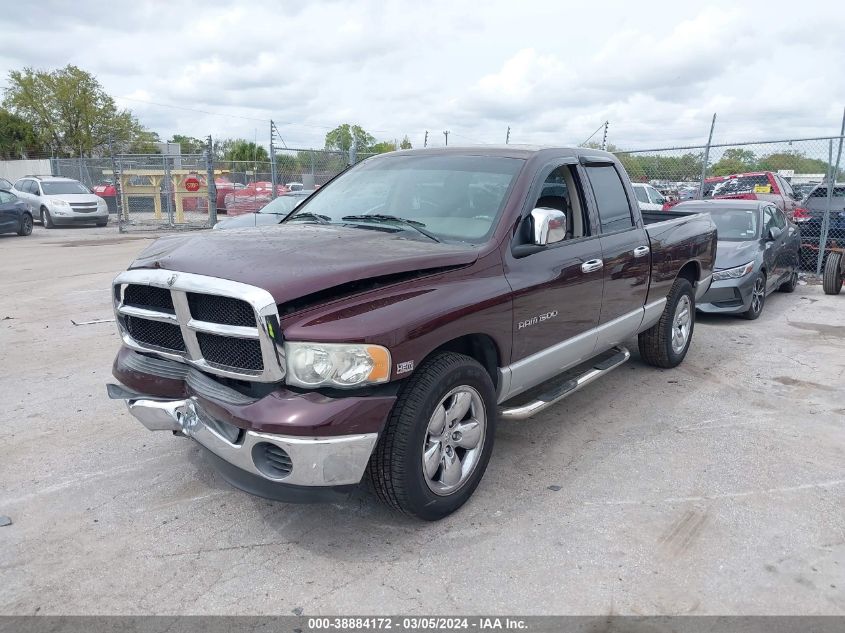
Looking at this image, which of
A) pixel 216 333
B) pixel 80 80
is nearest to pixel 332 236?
pixel 216 333

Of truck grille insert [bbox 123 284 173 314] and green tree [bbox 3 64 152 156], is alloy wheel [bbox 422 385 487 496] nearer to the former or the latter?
truck grille insert [bbox 123 284 173 314]

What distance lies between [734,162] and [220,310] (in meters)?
15.0

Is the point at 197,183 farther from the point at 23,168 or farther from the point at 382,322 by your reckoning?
the point at 23,168

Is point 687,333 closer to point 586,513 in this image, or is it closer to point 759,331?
point 759,331

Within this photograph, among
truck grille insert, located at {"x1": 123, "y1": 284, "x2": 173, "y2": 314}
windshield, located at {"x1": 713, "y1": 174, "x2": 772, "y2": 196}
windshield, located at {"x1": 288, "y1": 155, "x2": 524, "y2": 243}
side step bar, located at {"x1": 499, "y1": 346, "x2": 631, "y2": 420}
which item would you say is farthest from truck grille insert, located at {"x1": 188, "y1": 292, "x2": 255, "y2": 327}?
windshield, located at {"x1": 713, "y1": 174, "x2": 772, "y2": 196}

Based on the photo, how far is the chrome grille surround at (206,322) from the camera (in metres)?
2.84

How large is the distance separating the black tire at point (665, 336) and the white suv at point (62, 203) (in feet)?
68.6

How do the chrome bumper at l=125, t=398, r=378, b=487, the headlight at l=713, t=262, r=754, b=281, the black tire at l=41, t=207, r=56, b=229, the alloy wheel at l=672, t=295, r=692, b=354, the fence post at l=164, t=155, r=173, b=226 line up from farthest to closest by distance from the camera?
the black tire at l=41, t=207, r=56, b=229
the fence post at l=164, t=155, r=173, b=226
the headlight at l=713, t=262, r=754, b=281
the alloy wheel at l=672, t=295, r=692, b=354
the chrome bumper at l=125, t=398, r=378, b=487

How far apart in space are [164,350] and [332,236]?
1077 millimetres

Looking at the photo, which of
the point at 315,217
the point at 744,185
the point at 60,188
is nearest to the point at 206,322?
the point at 315,217

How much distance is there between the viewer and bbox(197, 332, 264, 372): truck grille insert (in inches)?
116

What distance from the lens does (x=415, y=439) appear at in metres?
3.10

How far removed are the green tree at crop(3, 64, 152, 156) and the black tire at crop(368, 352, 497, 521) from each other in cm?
4884

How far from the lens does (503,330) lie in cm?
369
